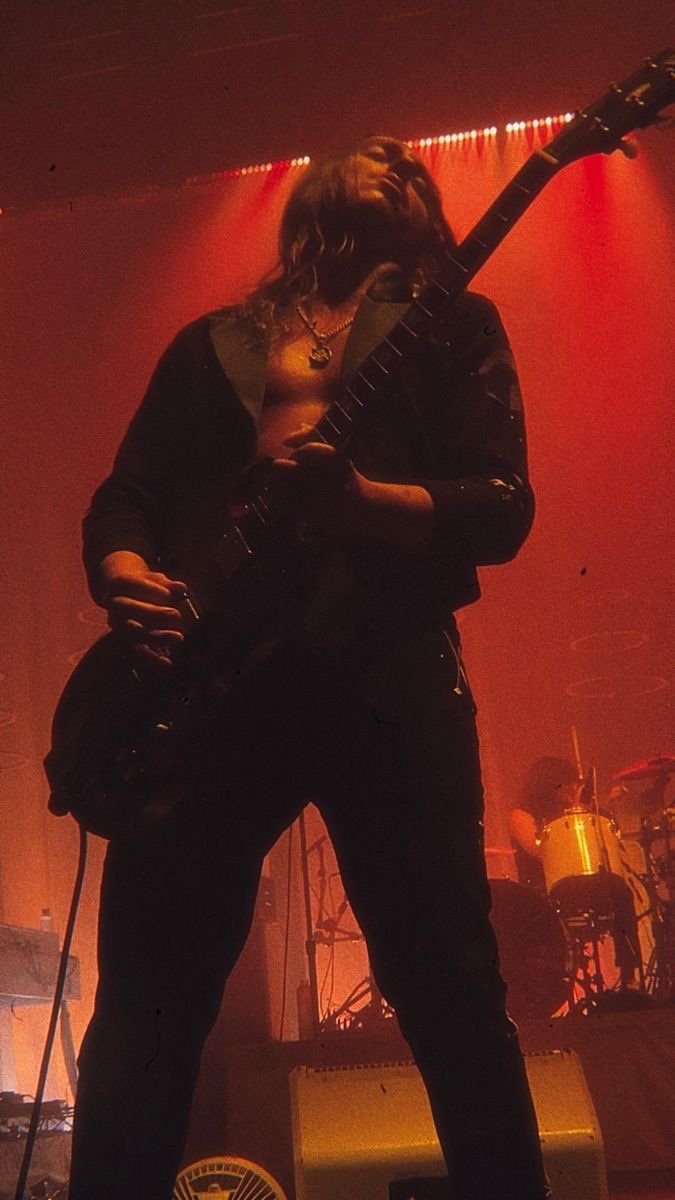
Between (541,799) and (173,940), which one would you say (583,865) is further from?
(173,940)

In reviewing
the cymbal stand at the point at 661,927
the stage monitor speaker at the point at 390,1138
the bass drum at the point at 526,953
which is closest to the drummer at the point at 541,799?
the cymbal stand at the point at 661,927

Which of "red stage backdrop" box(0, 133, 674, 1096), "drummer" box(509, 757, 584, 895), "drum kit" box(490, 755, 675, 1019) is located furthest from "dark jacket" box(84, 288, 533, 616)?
"drummer" box(509, 757, 584, 895)

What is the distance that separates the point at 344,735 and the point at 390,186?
928 mm

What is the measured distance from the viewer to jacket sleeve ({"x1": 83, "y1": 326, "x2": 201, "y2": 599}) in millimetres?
1467

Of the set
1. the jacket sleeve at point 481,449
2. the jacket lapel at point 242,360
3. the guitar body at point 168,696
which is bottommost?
the guitar body at point 168,696

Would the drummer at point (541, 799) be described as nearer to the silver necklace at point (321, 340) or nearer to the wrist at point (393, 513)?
the silver necklace at point (321, 340)

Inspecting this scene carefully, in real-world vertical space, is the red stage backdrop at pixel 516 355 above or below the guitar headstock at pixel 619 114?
above

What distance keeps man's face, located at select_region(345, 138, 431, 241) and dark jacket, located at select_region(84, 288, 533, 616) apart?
0.68 feet

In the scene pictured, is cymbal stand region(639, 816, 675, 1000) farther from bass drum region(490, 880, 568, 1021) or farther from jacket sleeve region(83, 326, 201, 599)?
jacket sleeve region(83, 326, 201, 599)

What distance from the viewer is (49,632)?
7.65 m

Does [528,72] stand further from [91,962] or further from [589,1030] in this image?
[91,962]

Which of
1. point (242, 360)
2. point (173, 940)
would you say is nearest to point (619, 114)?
point (242, 360)

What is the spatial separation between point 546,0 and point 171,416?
3.94 metres

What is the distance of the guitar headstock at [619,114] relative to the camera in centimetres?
166
